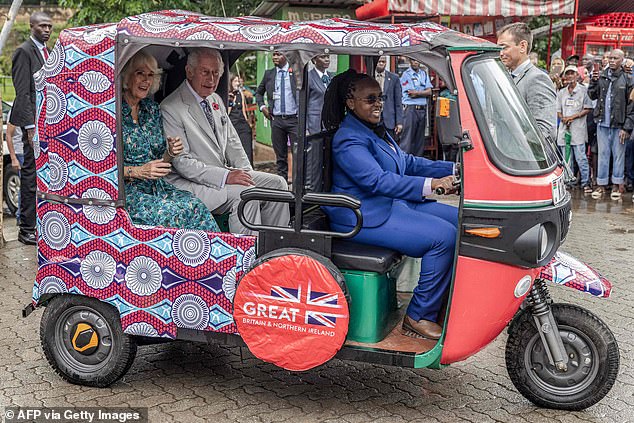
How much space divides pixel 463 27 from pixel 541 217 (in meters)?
12.0

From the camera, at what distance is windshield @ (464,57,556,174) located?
4133 mm

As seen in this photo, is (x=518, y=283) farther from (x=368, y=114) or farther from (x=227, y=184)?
(x=227, y=184)

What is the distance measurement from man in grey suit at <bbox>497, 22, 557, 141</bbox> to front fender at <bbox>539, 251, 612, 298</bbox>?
1.58 m

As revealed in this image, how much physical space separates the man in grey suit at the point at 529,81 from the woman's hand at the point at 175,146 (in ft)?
8.11

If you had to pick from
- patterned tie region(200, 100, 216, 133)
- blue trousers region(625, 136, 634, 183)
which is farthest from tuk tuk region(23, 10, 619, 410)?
blue trousers region(625, 136, 634, 183)

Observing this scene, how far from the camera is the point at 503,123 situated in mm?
4230

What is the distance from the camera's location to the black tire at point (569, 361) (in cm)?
433

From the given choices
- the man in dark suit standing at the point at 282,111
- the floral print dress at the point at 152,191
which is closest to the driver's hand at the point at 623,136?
the man in dark suit standing at the point at 282,111

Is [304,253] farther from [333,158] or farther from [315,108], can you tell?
[315,108]

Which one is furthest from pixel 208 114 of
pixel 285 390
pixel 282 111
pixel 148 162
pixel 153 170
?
pixel 282 111

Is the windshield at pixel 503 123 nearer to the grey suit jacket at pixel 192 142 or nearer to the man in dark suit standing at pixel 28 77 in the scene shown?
the grey suit jacket at pixel 192 142

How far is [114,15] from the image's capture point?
1530cm

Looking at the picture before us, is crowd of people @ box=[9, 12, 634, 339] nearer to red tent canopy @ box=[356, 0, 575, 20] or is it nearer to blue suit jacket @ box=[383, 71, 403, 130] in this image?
blue suit jacket @ box=[383, 71, 403, 130]

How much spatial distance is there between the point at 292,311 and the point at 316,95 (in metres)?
1.37
